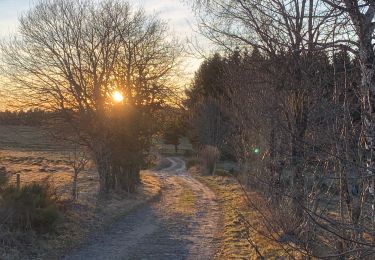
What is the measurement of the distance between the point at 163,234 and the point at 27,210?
4.21m

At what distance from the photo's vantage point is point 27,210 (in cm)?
1214

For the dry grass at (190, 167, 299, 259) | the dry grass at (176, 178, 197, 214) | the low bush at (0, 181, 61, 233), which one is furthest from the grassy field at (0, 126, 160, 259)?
the dry grass at (190, 167, 299, 259)

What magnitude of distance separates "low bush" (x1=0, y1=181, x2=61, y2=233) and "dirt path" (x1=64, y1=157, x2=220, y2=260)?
3.80 ft

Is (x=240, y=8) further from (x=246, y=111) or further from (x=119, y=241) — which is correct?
(x=119, y=241)

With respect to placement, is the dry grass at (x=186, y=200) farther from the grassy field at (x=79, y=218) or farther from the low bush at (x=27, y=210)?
Result: the low bush at (x=27, y=210)

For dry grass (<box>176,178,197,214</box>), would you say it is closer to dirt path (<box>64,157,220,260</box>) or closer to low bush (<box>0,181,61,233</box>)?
dirt path (<box>64,157,220,260</box>)

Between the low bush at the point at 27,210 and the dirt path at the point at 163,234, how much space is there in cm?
116

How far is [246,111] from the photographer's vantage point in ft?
49.0

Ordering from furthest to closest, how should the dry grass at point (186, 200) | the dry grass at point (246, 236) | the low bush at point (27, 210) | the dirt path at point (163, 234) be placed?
the dry grass at point (186, 200) < the dirt path at point (163, 234) < the low bush at point (27, 210) < the dry grass at point (246, 236)

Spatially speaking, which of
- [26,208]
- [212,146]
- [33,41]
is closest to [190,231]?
[26,208]

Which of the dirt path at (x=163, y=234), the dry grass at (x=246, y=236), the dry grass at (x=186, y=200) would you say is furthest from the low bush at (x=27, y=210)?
the dry grass at (x=186, y=200)

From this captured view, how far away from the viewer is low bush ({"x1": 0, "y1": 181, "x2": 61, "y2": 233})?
38.3ft

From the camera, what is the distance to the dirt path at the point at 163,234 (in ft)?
39.2

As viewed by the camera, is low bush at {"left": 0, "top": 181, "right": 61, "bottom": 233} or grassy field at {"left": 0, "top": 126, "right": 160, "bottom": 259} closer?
grassy field at {"left": 0, "top": 126, "right": 160, "bottom": 259}
